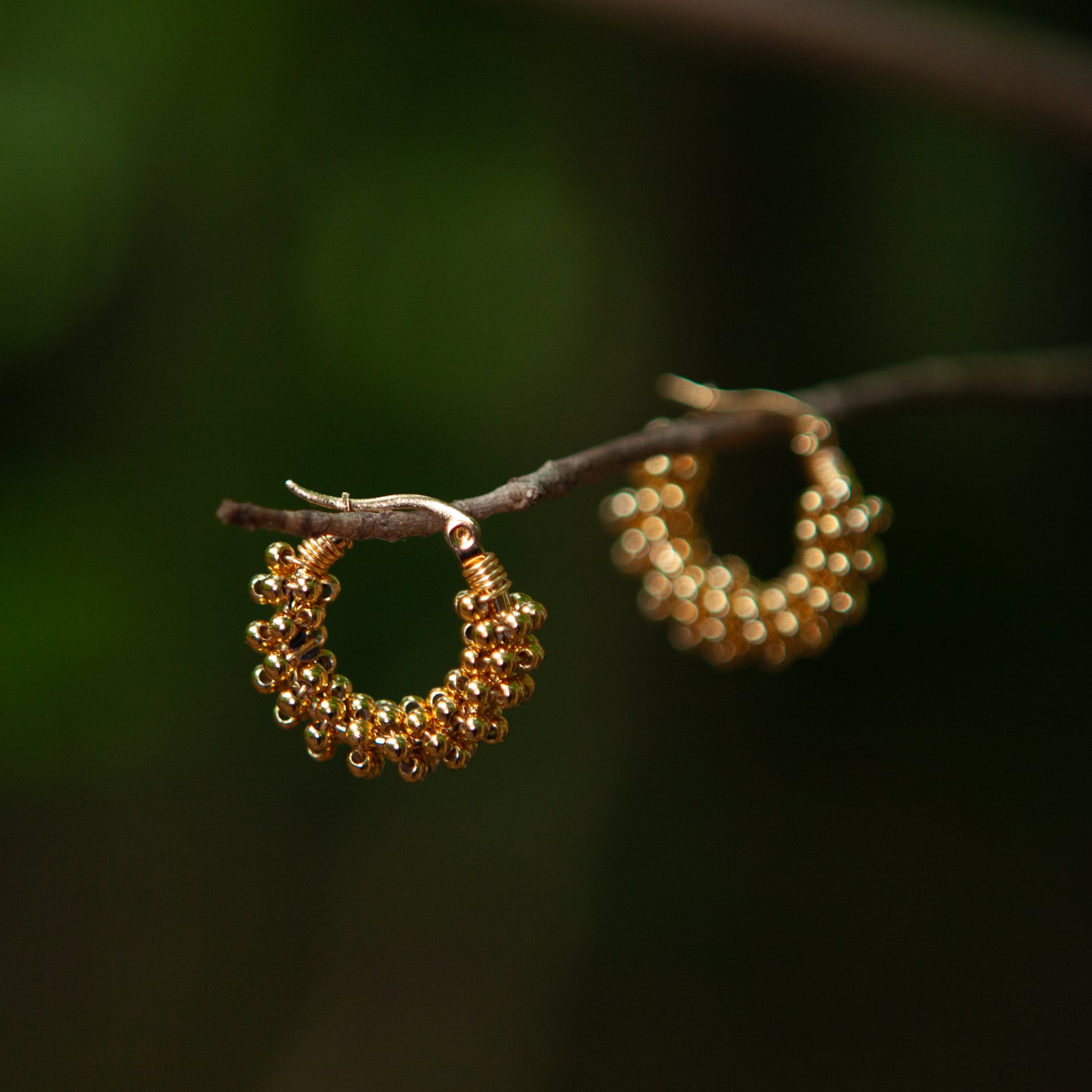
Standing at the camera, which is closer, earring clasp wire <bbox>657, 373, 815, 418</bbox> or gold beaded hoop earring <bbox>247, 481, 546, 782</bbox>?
gold beaded hoop earring <bbox>247, 481, 546, 782</bbox>

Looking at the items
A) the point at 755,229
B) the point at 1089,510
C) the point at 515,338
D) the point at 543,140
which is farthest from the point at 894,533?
the point at 543,140

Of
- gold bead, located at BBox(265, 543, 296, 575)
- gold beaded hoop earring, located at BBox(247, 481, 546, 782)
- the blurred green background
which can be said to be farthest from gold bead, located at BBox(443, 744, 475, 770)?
the blurred green background

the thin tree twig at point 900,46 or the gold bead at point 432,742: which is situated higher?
the thin tree twig at point 900,46

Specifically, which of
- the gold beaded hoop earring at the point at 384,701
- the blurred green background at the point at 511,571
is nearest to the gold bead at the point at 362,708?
the gold beaded hoop earring at the point at 384,701

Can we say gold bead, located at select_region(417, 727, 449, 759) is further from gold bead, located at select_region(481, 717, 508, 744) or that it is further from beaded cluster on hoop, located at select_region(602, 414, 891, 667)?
beaded cluster on hoop, located at select_region(602, 414, 891, 667)

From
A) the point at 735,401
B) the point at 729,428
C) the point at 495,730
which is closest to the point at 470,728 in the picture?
the point at 495,730

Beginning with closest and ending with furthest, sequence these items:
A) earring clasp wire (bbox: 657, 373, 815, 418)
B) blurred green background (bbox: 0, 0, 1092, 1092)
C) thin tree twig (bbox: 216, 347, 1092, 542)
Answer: thin tree twig (bbox: 216, 347, 1092, 542)
earring clasp wire (bbox: 657, 373, 815, 418)
blurred green background (bbox: 0, 0, 1092, 1092)

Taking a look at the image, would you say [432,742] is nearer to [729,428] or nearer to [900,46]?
[729,428]

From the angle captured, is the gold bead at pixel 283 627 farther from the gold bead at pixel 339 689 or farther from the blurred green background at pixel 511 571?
the blurred green background at pixel 511 571
